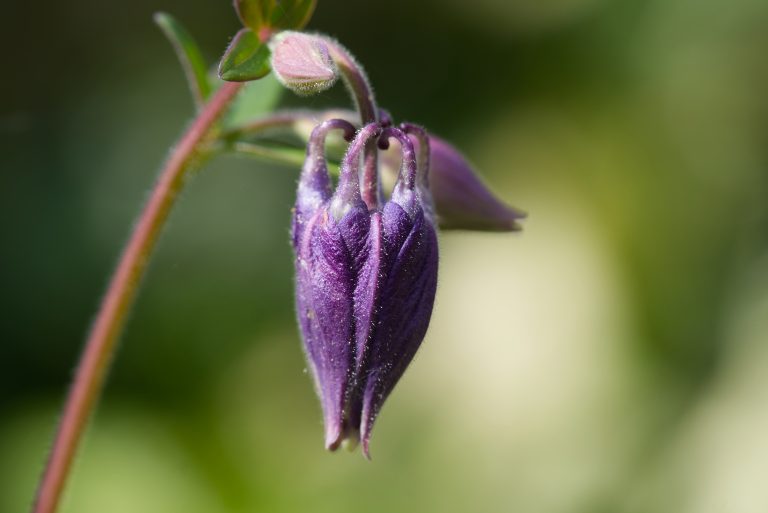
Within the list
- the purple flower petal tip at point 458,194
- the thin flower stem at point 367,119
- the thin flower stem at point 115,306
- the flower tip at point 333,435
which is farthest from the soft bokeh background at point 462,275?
the thin flower stem at point 367,119

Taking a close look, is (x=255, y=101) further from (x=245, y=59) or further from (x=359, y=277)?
(x=359, y=277)

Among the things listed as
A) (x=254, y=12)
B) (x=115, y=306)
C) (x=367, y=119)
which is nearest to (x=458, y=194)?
(x=367, y=119)

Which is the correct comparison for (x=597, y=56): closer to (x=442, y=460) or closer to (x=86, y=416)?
(x=442, y=460)

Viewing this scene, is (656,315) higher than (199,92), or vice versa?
(199,92)

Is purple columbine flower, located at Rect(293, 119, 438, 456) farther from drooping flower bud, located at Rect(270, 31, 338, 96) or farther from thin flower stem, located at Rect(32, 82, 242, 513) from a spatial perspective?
thin flower stem, located at Rect(32, 82, 242, 513)

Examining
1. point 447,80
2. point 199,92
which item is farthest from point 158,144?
point 199,92

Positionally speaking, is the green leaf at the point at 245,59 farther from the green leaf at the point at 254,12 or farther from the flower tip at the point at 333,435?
the flower tip at the point at 333,435

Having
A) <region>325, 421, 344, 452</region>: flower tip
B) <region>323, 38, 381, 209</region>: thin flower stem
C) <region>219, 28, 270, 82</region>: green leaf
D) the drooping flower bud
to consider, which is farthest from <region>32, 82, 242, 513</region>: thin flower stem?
<region>325, 421, 344, 452</region>: flower tip
